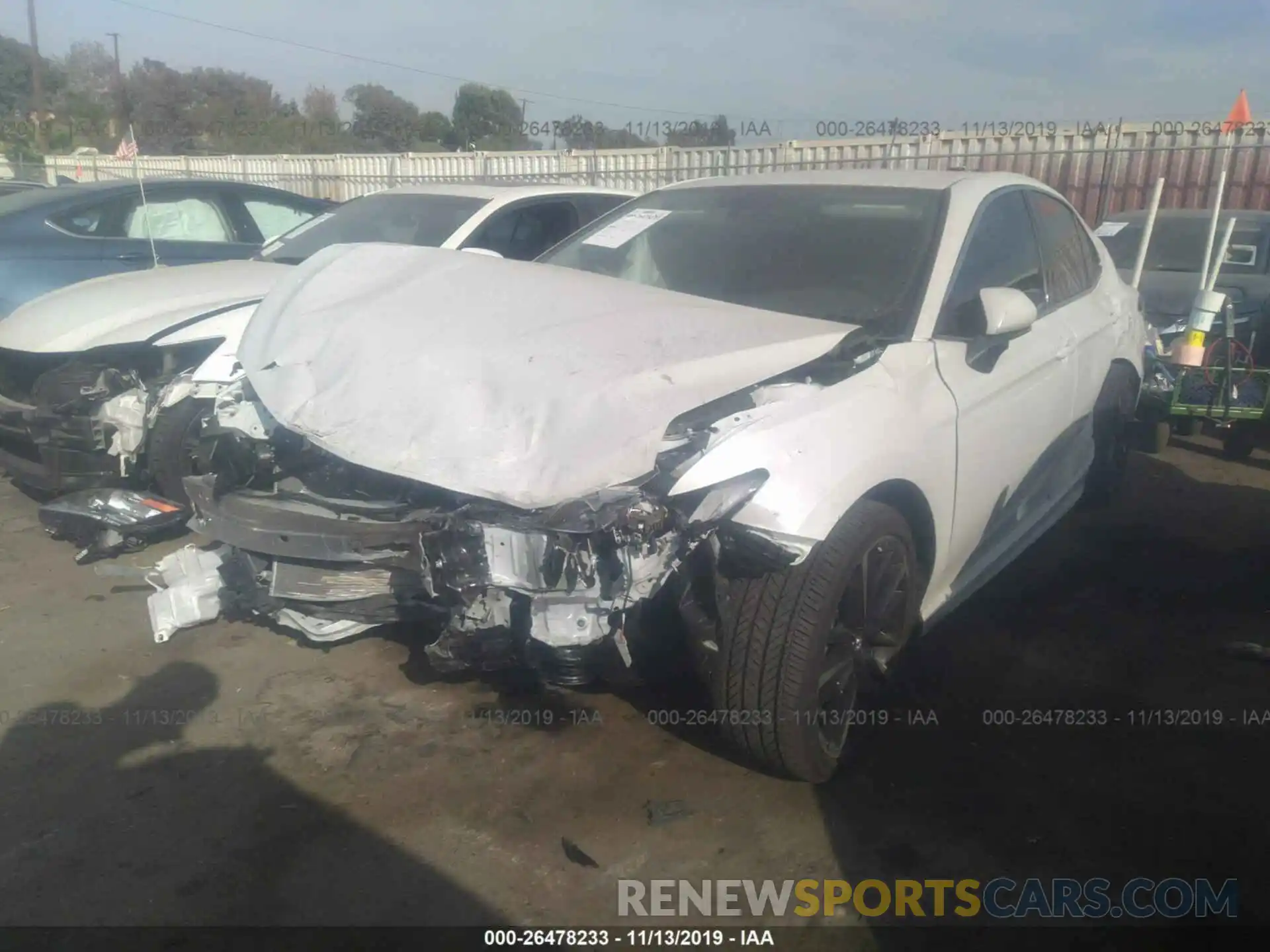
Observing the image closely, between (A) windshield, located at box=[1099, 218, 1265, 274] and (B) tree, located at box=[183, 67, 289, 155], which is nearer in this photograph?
(A) windshield, located at box=[1099, 218, 1265, 274]

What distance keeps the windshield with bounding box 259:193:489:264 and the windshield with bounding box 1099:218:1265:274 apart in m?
5.31

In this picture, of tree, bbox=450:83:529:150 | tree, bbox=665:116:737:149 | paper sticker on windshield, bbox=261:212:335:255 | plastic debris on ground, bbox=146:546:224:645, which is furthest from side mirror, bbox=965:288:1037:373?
tree, bbox=450:83:529:150

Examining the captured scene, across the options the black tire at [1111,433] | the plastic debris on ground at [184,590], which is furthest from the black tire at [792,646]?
the black tire at [1111,433]

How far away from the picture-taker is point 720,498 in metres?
2.40

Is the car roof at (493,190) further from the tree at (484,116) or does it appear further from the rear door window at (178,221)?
the tree at (484,116)

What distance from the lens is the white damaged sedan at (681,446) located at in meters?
2.46

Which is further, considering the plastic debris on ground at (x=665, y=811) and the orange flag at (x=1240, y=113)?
the orange flag at (x=1240, y=113)

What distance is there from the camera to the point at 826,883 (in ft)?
8.14

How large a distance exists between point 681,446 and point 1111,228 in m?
7.08

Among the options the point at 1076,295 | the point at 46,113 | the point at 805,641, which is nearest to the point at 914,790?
the point at 805,641

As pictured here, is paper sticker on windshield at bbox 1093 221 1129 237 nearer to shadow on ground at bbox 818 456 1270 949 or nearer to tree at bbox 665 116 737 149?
shadow on ground at bbox 818 456 1270 949

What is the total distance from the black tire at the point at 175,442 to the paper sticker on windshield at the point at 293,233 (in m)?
1.95

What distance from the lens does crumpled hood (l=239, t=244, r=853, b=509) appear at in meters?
2.47

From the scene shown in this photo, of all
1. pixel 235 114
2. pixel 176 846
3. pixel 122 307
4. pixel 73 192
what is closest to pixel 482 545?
pixel 176 846
